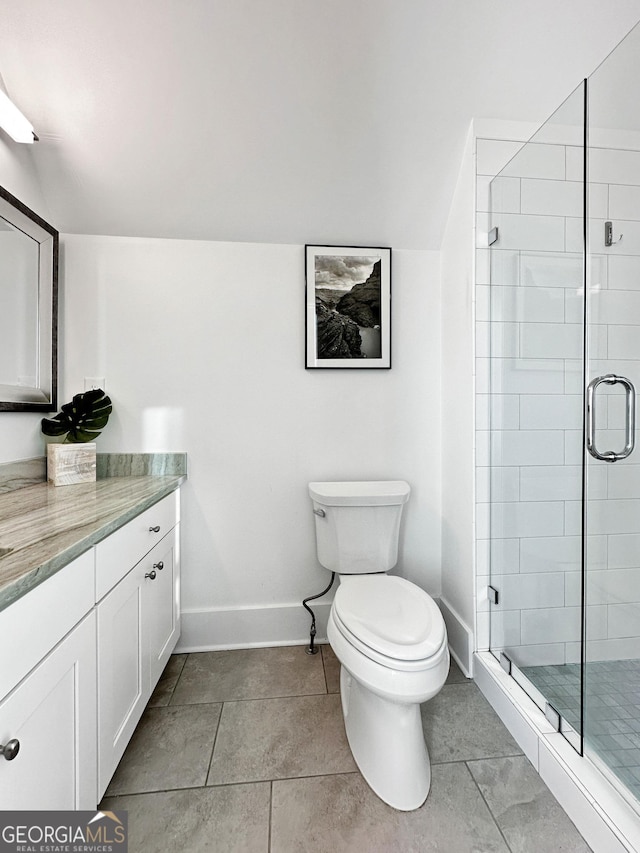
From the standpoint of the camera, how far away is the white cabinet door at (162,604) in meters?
1.44

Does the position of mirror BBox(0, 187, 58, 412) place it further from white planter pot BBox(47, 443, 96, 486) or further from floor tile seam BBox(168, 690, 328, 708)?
floor tile seam BBox(168, 690, 328, 708)

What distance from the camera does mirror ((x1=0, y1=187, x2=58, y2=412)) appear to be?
1526 millimetres

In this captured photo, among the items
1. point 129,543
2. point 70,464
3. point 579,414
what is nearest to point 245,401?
point 70,464

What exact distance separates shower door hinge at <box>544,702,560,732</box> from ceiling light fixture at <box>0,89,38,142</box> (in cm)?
256

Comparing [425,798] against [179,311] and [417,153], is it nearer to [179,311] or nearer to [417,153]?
[179,311]

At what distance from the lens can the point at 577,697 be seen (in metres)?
1.26

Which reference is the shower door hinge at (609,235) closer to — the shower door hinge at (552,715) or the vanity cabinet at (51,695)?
the shower door hinge at (552,715)

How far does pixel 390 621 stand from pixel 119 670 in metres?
0.79

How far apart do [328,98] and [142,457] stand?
5.30ft

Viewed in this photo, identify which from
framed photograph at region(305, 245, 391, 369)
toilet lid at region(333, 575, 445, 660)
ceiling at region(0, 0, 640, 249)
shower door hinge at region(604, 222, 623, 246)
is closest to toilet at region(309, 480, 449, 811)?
toilet lid at region(333, 575, 445, 660)

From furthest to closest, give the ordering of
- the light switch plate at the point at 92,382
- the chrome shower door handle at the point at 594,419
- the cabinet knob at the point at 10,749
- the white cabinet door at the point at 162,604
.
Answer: the light switch plate at the point at 92,382 < the white cabinet door at the point at 162,604 < the chrome shower door handle at the point at 594,419 < the cabinet knob at the point at 10,749

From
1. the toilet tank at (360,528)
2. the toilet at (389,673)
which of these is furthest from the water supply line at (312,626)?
the toilet at (389,673)

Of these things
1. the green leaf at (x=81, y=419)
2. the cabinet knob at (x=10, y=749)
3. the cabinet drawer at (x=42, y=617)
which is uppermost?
the green leaf at (x=81, y=419)

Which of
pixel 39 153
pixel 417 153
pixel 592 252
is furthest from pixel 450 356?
pixel 39 153
